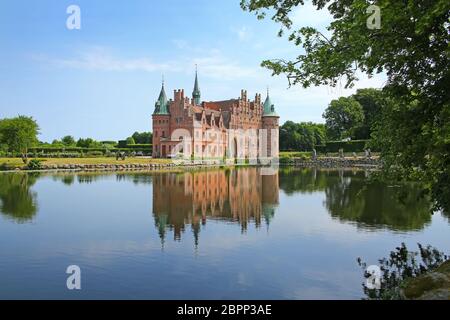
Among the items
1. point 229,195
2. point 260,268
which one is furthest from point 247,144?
point 260,268

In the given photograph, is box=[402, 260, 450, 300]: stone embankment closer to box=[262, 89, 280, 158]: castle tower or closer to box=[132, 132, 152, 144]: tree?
box=[262, 89, 280, 158]: castle tower

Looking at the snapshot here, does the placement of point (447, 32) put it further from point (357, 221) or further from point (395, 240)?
point (357, 221)

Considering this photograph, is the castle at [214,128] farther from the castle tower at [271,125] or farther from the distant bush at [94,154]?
the distant bush at [94,154]

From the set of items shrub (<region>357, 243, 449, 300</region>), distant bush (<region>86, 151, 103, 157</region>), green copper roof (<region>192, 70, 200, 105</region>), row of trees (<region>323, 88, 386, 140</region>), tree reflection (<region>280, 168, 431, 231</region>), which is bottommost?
shrub (<region>357, 243, 449, 300</region>)

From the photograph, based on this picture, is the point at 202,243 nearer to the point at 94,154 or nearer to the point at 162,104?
the point at 94,154

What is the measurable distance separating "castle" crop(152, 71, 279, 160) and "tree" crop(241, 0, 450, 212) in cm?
5188

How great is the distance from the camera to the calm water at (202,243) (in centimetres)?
777

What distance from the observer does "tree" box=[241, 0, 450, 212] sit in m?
7.05

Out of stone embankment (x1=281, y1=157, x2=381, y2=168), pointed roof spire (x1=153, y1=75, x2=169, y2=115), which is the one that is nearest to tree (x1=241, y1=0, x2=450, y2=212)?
stone embankment (x1=281, y1=157, x2=381, y2=168)

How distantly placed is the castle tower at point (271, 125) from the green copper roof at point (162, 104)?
78.1 feet

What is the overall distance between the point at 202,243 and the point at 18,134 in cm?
4755

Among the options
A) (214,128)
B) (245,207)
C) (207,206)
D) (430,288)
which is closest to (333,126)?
(214,128)

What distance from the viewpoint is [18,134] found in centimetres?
5094

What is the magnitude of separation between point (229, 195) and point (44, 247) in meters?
12.7
